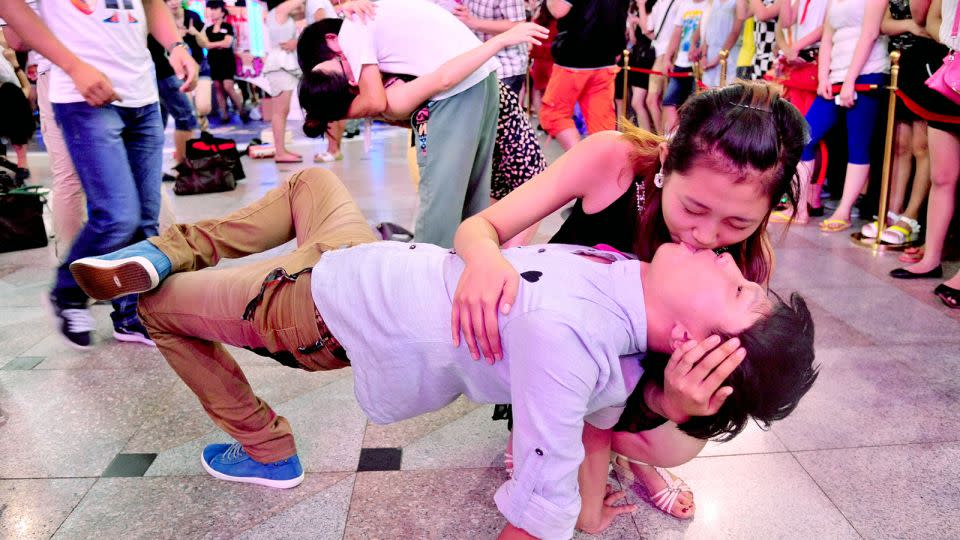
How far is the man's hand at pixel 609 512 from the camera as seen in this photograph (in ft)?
5.44

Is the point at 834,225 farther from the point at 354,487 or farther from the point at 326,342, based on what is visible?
the point at 326,342

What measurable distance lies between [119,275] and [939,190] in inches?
135

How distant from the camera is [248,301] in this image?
1.58 meters

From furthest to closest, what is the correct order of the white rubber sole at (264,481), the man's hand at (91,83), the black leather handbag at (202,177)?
the black leather handbag at (202,177), the man's hand at (91,83), the white rubber sole at (264,481)

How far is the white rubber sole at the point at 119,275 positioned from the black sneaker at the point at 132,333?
1.12 metres

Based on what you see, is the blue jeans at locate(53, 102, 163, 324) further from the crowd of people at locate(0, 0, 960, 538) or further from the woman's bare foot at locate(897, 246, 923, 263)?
the woman's bare foot at locate(897, 246, 923, 263)

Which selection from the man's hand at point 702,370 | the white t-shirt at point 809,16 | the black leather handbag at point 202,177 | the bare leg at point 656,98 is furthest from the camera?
the bare leg at point 656,98

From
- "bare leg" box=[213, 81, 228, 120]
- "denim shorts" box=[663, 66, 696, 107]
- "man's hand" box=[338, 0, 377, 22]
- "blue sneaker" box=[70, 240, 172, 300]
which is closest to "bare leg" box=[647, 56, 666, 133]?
"denim shorts" box=[663, 66, 696, 107]

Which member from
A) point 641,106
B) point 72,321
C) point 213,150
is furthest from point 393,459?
point 641,106

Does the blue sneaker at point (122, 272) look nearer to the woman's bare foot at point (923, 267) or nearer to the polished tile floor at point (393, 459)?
the polished tile floor at point (393, 459)

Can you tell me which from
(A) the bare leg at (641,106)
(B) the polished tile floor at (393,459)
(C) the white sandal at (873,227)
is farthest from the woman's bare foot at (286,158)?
(C) the white sandal at (873,227)

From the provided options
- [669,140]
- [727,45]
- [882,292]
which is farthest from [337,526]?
[727,45]

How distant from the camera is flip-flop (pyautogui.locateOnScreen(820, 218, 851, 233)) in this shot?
4.18m

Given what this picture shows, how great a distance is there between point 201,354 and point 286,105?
16.2 feet
